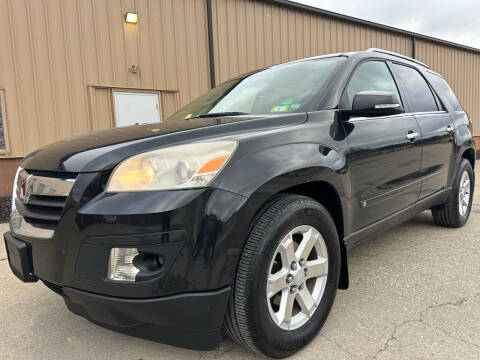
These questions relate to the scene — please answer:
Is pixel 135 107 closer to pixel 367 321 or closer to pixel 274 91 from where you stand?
pixel 274 91

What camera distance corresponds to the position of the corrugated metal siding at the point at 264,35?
27.1ft

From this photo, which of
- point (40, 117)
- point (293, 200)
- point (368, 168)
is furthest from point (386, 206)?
point (40, 117)

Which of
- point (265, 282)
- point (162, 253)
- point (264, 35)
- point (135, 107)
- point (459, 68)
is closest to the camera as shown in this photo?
point (162, 253)

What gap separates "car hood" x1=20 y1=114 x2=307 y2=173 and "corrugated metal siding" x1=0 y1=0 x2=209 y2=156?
17.0 feet

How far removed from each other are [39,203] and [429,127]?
2958mm

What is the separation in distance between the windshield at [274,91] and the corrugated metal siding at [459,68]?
1183 centimetres

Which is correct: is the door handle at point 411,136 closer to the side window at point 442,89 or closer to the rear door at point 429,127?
the rear door at point 429,127

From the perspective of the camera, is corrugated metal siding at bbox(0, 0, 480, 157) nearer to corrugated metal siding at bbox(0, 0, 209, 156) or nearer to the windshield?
corrugated metal siding at bbox(0, 0, 209, 156)

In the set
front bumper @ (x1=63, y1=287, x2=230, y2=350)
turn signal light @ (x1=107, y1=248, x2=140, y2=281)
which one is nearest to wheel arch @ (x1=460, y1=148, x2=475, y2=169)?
front bumper @ (x1=63, y1=287, x2=230, y2=350)

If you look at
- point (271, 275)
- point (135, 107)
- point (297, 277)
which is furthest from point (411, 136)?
point (135, 107)

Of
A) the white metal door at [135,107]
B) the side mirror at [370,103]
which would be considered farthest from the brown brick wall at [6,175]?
the side mirror at [370,103]

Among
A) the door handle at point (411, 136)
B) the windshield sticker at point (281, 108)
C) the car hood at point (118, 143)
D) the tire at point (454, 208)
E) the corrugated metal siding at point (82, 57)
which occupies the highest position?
the corrugated metal siding at point (82, 57)

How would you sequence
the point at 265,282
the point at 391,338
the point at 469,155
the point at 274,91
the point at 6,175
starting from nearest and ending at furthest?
the point at 265,282 → the point at 391,338 → the point at 274,91 → the point at 469,155 → the point at 6,175

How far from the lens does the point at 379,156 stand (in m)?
2.46
